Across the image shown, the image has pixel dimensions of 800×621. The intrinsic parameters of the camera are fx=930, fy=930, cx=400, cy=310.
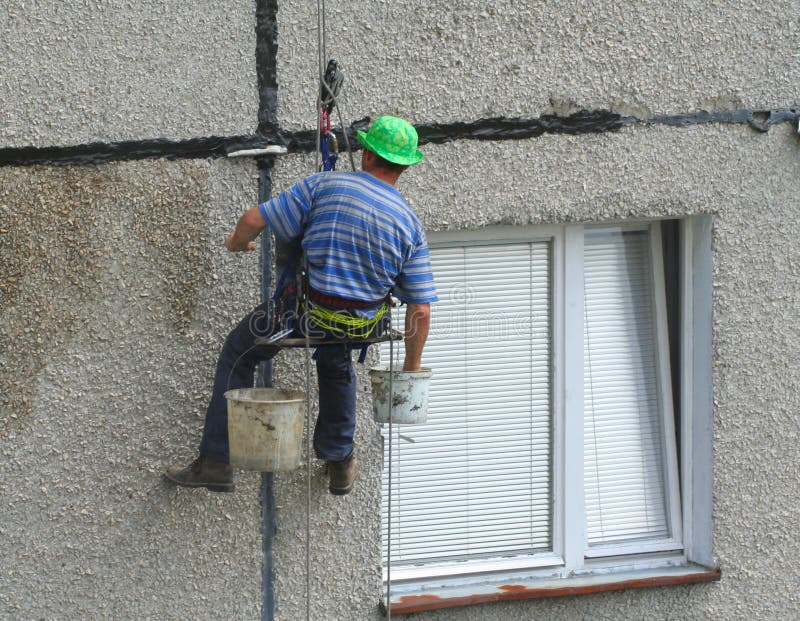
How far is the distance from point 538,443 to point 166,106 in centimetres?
210

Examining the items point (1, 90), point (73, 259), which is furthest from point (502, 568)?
point (1, 90)

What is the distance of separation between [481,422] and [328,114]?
5.03 feet

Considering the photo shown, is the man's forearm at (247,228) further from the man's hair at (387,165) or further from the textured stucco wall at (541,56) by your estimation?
the textured stucco wall at (541,56)

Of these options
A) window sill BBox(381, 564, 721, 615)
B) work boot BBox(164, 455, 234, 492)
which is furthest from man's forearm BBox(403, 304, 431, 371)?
window sill BBox(381, 564, 721, 615)

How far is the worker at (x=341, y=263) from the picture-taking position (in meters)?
3.11

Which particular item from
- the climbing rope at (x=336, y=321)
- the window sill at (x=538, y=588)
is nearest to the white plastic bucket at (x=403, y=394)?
the climbing rope at (x=336, y=321)

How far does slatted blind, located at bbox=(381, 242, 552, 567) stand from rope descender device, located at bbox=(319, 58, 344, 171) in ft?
2.67

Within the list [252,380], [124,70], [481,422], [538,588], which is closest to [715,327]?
[481,422]

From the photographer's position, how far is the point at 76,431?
3.49 meters

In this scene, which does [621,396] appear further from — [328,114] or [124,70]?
[124,70]

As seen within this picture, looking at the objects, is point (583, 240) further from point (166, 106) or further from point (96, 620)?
point (96, 620)

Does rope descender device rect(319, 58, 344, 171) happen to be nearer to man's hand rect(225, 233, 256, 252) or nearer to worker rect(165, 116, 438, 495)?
worker rect(165, 116, 438, 495)

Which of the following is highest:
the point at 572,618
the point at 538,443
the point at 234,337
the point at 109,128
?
the point at 109,128

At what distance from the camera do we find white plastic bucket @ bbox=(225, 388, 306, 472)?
Result: 10.1ft
